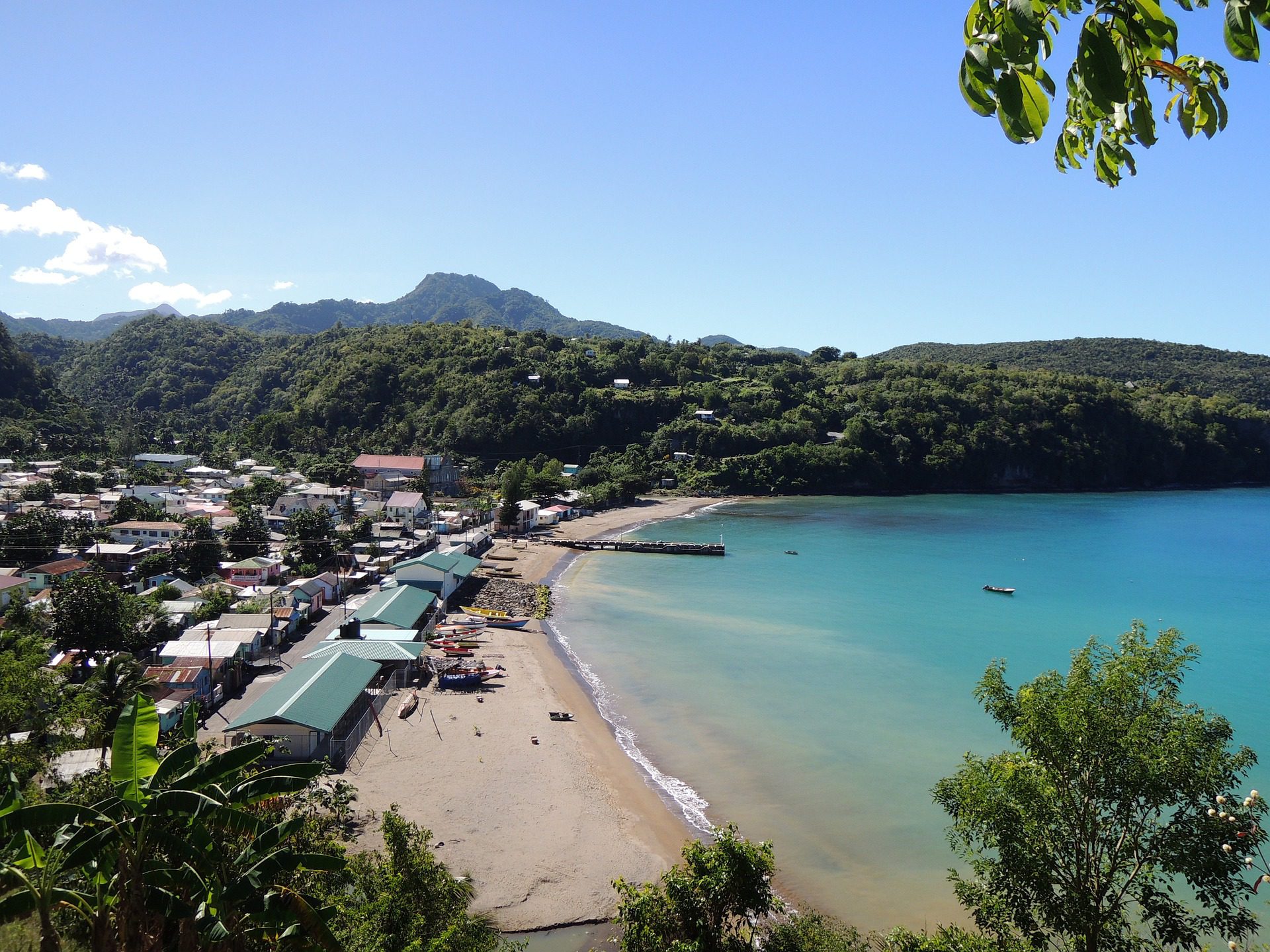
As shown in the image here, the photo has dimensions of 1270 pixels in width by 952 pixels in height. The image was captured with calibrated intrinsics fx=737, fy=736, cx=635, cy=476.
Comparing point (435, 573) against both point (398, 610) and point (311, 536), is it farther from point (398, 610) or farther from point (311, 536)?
point (311, 536)

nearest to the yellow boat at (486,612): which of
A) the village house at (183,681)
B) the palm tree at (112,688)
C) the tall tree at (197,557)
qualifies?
the tall tree at (197,557)

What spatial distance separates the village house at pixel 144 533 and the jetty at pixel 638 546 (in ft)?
67.1

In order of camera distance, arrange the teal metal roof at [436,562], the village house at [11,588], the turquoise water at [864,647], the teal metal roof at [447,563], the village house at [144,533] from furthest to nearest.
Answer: the village house at [144,533], the teal metal roof at [447,563], the teal metal roof at [436,562], the village house at [11,588], the turquoise water at [864,647]

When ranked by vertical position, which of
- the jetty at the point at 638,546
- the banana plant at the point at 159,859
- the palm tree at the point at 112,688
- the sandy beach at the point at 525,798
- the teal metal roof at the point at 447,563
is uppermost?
the banana plant at the point at 159,859

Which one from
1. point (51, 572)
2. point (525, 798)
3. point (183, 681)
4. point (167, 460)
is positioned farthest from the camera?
point (167, 460)

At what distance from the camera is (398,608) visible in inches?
1038

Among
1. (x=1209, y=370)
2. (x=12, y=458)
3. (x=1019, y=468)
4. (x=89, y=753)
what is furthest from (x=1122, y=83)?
(x=1209, y=370)

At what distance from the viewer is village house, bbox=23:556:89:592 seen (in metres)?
27.8

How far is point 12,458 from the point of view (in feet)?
180

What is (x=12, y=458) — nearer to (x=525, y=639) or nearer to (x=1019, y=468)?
(x=525, y=639)

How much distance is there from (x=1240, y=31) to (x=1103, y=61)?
1.22 ft

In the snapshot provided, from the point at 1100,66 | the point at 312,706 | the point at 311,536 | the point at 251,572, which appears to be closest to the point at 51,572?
the point at 251,572

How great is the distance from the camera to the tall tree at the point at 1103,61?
5.04 ft

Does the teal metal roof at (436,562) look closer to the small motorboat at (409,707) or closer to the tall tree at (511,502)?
the small motorboat at (409,707)
